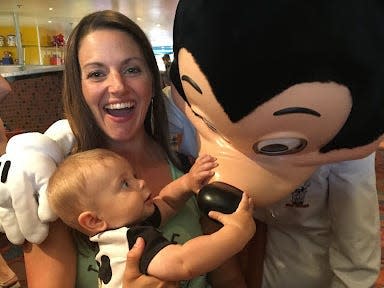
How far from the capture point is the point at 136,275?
0.78 meters

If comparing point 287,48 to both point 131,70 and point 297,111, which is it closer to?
point 297,111

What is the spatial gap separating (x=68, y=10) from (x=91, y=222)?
9.98 meters

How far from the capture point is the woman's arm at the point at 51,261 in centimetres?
92

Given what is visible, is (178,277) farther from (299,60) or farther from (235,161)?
(299,60)

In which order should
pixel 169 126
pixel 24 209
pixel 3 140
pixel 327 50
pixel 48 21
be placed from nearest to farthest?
pixel 327 50, pixel 24 209, pixel 169 126, pixel 3 140, pixel 48 21

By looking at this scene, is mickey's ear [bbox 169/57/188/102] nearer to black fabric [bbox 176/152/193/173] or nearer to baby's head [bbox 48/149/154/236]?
baby's head [bbox 48/149/154/236]

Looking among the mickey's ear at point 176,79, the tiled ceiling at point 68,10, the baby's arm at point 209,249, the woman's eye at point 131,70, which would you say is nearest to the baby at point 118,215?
the baby's arm at point 209,249

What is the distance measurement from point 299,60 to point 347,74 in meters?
0.07

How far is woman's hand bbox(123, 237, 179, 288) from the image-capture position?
0.77 metres

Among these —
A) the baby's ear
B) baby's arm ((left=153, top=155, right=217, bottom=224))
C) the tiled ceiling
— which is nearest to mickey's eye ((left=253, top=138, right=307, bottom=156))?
baby's arm ((left=153, top=155, right=217, bottom=224))

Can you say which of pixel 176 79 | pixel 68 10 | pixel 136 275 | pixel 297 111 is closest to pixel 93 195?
pixel 136 275

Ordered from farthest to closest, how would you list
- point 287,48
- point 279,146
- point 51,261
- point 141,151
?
point 141,151 < point 51,261 < point 279,146 < point 287,48

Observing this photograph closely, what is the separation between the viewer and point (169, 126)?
1202 millimetres

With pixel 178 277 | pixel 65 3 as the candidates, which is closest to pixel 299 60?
pixel 178 277
